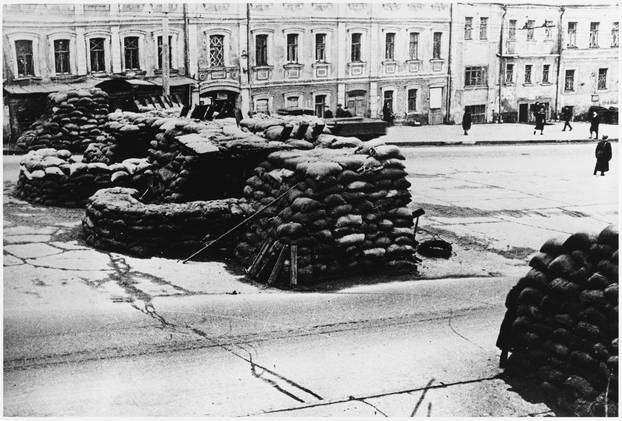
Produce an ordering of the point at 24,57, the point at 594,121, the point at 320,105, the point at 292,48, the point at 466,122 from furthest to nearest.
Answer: the point at 466,122 → the point at 320,105 → the point at 292,48 → the point at 24,57 → the point at 594,121

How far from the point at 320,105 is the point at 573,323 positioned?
291 inches

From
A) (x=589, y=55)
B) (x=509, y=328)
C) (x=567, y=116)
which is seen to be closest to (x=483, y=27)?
(x=567, y=116)

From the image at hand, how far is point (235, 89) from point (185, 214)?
2813 millimetres

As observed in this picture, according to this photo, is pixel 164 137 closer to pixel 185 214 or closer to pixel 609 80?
pixel 185 214

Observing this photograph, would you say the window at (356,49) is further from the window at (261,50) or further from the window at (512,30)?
the window at (512,30)

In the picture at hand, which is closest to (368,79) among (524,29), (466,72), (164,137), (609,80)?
(466,72)

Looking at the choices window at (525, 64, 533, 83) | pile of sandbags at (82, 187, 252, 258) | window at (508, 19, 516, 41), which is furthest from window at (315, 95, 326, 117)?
window at (525, 64, 533, 83)

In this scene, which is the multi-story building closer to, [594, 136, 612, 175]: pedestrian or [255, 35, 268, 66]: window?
[594, 136, 612, 175]: pedestrian

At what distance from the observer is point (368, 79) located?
37.4 feet

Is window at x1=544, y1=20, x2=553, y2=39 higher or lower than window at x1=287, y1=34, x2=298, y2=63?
below

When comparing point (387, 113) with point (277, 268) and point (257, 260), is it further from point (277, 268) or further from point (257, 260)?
point (277, 268)

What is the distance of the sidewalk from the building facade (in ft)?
1.15

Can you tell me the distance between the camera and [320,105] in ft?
39.0

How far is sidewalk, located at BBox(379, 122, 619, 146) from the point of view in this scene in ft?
37.3
